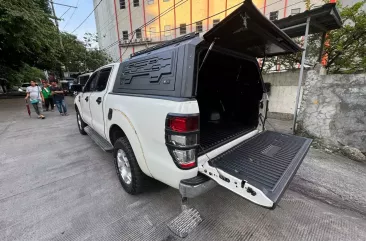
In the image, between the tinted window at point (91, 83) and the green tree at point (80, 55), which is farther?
the green tree at point (80, 55)

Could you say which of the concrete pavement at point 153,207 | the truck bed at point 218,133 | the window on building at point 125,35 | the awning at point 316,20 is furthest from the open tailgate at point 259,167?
the window on building at point 125,35

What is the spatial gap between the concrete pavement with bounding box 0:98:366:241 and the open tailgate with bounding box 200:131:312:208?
2.17 ft

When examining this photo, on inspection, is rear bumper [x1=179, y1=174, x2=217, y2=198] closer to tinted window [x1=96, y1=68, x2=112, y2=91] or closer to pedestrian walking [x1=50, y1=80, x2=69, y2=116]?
tinted window [x1=96, y1=68, x2=112, y2=91]

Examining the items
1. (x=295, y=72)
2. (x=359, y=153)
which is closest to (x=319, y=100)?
(x=359, y=153)

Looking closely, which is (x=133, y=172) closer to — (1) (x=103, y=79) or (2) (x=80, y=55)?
(1) (x=103, y=79)

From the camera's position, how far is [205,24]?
23.1 m

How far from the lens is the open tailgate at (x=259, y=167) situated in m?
1.45

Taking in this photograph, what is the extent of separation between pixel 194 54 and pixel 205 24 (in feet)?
80.3

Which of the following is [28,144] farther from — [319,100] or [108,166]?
[319,100]

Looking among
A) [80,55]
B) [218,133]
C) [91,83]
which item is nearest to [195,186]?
[218,133]

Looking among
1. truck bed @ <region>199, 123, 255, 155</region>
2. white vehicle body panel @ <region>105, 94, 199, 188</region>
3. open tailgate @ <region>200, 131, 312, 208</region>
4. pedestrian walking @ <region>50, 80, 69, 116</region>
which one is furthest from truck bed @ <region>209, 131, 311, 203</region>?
pedestrian walking @ <region>50, 80, 69, 116</region>

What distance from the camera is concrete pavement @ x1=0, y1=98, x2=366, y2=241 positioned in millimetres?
1912

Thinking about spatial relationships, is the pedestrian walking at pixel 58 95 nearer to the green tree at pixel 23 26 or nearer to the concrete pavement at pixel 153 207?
the green tree at pixel 23 26

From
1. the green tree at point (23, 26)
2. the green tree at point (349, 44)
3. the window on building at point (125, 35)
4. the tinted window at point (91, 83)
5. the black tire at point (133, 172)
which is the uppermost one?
the window on building at point (125, 35)
